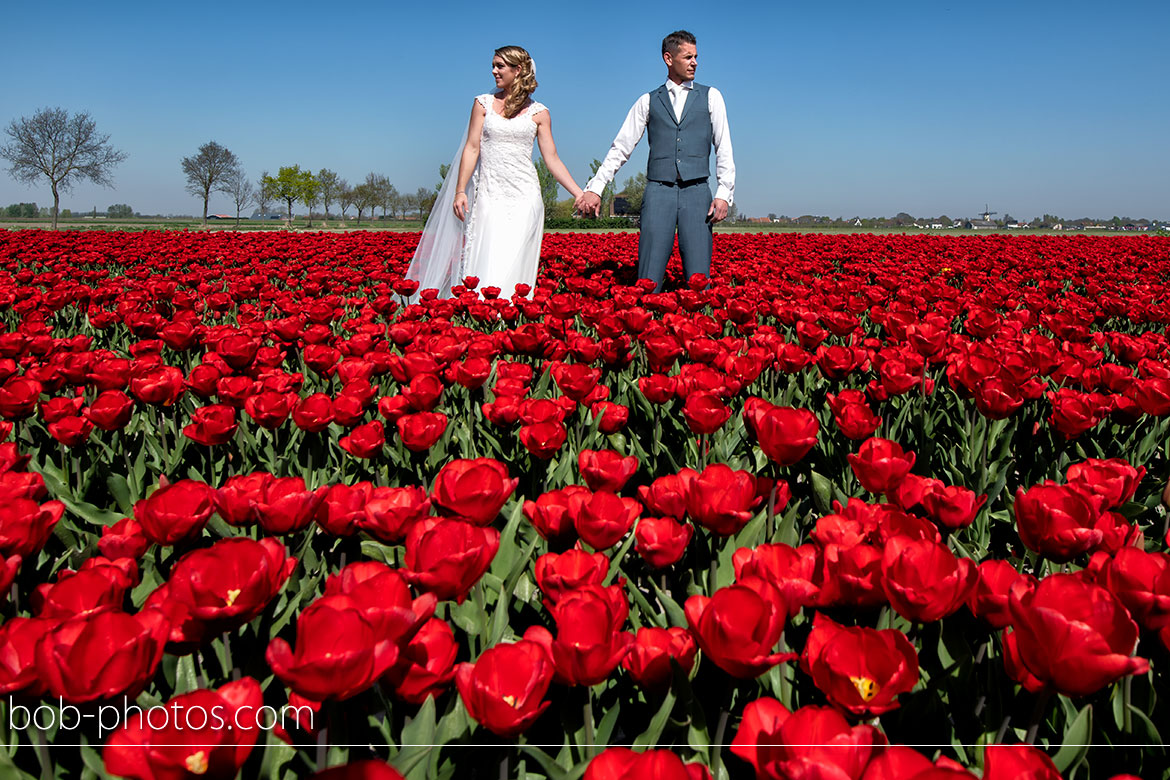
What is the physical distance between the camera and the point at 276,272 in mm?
9078

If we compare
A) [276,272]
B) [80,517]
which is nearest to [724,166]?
[276,272]

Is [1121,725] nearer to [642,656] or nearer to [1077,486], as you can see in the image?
[1077,486]

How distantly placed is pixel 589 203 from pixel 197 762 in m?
6.16

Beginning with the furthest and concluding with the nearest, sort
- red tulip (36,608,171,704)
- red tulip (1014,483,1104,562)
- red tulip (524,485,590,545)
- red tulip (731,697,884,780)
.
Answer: red tulip (524,485,590,545)
red tulip (1014,483,1104,562)
red tulip (36,608,171,704)
red tulip (731,697,884,780)

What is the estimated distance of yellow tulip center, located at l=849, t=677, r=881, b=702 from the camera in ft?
3.77

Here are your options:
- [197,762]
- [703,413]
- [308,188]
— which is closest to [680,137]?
[703,413]

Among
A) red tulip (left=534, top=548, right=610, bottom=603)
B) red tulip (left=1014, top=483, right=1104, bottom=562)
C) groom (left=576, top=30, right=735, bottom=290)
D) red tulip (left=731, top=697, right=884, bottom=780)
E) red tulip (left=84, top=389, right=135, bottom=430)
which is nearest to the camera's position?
red tulip (left=731, top=697, right=884, bottom=780)

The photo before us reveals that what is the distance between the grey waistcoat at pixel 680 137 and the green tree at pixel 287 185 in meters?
68.8

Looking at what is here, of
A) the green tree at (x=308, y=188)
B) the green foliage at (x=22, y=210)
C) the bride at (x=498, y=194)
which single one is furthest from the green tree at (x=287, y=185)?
the bride at (x=498, y=194)

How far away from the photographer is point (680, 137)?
22.8 feet

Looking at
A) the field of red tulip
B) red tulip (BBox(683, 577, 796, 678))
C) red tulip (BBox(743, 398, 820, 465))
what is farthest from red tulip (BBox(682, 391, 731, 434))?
red tulip (BBox(683, 577, 796, 678))

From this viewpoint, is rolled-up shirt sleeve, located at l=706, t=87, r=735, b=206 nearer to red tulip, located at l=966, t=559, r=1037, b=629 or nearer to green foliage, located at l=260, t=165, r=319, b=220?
red tulip, located at l=966, t=559, r=1037, b=629

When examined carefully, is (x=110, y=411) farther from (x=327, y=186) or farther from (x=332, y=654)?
(x=327, y=186)

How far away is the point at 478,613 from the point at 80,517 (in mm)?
1656
